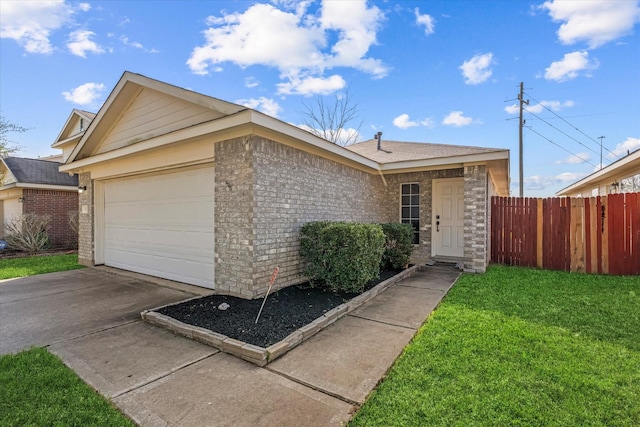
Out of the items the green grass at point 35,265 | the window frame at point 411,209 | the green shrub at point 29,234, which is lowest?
the green grass at point 35,265

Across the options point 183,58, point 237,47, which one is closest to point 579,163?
point 237,47

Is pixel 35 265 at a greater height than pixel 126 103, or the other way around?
pixel 126 103

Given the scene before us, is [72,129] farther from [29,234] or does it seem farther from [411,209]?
[411,209]

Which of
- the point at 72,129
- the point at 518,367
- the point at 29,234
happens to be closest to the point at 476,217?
the point at 518,367

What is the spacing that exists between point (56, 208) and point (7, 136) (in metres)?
5.76

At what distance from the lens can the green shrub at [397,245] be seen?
7.34 meters

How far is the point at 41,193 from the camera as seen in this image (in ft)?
42.3

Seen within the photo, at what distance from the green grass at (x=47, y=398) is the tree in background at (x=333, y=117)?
16.6 meters

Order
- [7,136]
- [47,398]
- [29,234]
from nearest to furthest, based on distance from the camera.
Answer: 1. [47,398]
2. [29,234]
3. [7,136]

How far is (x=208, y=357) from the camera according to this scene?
317cm

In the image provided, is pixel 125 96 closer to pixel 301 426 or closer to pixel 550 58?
pixel 301 426

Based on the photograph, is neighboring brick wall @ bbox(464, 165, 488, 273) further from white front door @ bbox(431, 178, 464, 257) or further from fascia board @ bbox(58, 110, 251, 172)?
fascia board @ bbox(58, 110, 251, 172)

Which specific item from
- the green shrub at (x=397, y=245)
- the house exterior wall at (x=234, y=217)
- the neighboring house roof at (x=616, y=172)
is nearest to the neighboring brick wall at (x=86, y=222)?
the house exterior wall at (x=234, y=217)

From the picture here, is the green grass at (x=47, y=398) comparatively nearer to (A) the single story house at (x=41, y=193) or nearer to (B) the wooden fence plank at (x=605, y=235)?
(B) the wooden fence plank at (x=605, y=235)
